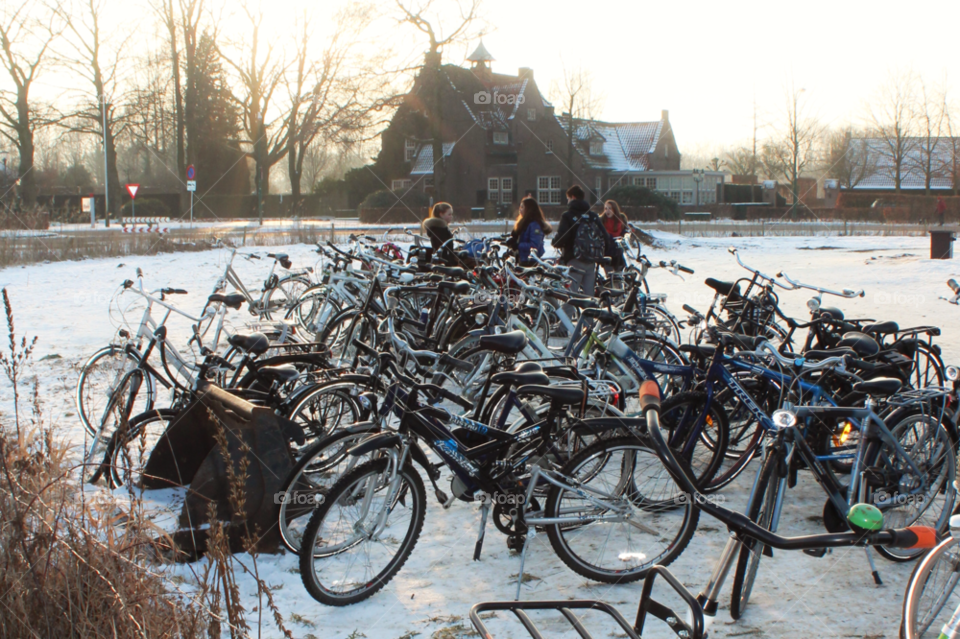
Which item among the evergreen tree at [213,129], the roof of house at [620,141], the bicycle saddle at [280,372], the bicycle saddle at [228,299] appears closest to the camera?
the bicycle saddle at [280,372]

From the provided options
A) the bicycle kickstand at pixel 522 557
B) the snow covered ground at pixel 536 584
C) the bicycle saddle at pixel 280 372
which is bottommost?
the snow covered ground at pixel 536 584

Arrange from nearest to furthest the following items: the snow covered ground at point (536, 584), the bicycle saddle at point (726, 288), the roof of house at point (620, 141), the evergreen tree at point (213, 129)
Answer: the snow covered ground at point (536, 584) < the bicycle saddle at point (726, 288) < the evergreen tree at point (213, 129) < the roof of house at point (620, 141)

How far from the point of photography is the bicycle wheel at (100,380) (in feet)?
15.5

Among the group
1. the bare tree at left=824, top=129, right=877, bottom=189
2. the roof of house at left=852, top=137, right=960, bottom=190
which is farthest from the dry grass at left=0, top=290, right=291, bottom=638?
the bare tree at left=824, top=129, right=877, bottom=189

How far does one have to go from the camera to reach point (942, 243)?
56.3 feet

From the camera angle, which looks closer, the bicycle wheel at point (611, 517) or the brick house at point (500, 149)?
the bicycle wheel at point (611, 517)

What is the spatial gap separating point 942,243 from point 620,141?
36795 mm

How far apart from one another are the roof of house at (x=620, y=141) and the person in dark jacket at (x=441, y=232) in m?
36.4

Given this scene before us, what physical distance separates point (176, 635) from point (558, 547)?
5.38 feet

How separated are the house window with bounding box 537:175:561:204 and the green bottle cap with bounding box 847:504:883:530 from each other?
44233mm

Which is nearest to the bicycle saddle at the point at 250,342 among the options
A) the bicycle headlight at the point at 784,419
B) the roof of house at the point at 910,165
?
the bicycle headlight at the point at 784,419

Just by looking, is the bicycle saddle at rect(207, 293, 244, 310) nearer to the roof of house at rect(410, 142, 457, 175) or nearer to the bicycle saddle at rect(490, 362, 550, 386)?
the bicycle saddle at rect(490, 362, 550, 386)

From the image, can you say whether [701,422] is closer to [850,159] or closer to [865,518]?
[865,518]

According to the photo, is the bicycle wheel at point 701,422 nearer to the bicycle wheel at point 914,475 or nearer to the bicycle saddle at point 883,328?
the bicycle wheel at point 914,475
